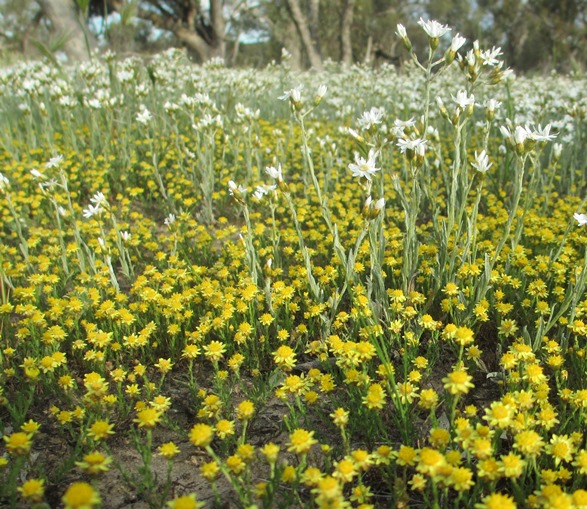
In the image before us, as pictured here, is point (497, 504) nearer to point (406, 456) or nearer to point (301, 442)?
point (406, 456)

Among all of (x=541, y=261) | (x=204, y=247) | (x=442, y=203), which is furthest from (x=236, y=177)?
(x=541, y=261)

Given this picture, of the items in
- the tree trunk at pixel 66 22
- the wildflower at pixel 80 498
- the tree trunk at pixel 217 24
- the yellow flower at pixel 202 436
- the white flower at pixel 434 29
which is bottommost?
the yellow flower at pixel 202 436

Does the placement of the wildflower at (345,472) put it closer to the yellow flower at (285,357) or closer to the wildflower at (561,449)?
the yellow flower at (285,357)

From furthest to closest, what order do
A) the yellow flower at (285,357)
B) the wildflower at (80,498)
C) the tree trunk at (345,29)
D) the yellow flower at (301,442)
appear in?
the tree trunk at (345,29) → the yellow flower at (285,357) → the yellow flower at (301,442) → the wildflower at (80,498)

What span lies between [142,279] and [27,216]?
2.13 metres

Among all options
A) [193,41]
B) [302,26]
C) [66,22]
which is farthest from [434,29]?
[193,41]

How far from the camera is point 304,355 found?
8.50 feet

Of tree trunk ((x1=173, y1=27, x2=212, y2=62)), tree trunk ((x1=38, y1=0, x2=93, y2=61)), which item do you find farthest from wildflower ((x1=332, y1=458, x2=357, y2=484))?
tree trunk ((x1=173, y1=27, x2=212, y2=62))

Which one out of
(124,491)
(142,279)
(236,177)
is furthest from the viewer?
(236,177)

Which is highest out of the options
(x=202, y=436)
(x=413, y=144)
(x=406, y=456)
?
(x=413, y=144)

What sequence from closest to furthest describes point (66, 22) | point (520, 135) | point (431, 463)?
point (431, 463) → point (520, 135) → point (66, 22)

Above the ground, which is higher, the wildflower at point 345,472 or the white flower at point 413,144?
the white flower at point 413,144

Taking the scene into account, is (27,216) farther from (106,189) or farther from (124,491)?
(124,491)

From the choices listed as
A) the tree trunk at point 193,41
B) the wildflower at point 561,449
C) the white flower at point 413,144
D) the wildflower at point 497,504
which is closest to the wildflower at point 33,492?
the wildflower at point 497,504
